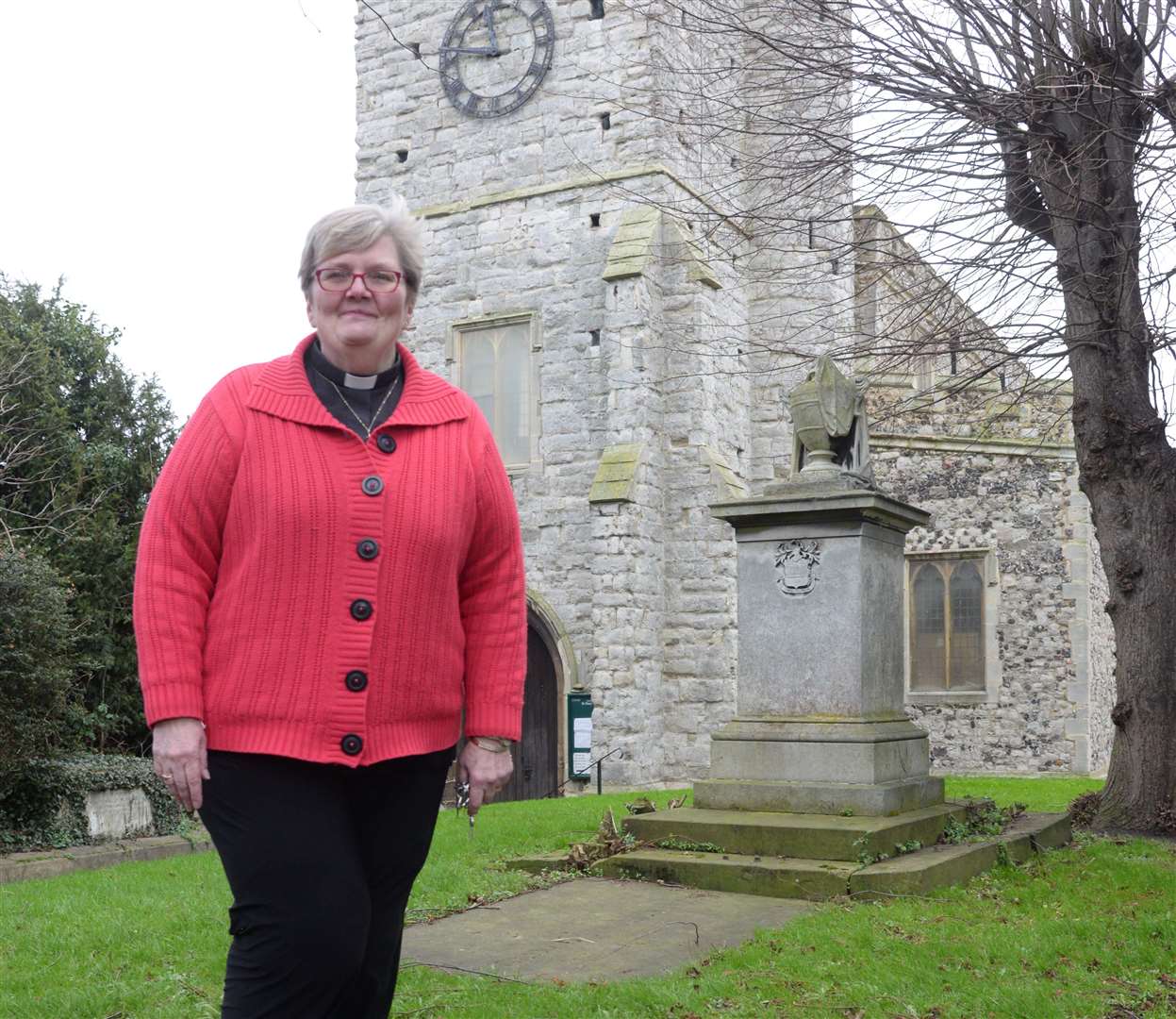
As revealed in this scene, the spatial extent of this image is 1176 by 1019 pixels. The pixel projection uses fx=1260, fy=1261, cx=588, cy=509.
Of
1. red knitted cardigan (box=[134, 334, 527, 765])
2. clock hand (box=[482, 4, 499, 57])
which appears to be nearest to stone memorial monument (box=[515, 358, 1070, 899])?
red knitted cardigan (box=[134, 334, 527, 765])

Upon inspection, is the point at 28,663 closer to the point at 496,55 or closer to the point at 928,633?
the point at 496,55

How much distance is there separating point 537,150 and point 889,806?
1319cm

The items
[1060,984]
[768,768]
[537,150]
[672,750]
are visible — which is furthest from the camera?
[537,150]

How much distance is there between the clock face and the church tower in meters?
0.04

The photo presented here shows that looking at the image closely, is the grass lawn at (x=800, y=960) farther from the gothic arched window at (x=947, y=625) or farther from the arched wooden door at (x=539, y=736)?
the gothic arched window at (x=947, y=625)

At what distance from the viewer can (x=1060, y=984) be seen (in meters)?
4.37

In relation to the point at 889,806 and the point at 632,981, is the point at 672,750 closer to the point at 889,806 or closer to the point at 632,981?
the point at 889,806

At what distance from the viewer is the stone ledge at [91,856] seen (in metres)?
9.27

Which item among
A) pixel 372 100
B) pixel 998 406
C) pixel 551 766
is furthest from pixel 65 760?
pixel 998 406

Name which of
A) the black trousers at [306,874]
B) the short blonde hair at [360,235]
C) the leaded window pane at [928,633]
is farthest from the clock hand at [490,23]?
the black trousers at [306,874]

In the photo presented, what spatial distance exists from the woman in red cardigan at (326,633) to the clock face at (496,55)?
16.1m

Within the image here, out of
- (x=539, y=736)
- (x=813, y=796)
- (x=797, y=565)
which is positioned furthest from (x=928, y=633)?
(x=813, y=796)

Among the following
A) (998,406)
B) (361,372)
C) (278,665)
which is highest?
(998,406)

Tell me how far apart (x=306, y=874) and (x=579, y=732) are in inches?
537
